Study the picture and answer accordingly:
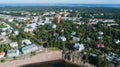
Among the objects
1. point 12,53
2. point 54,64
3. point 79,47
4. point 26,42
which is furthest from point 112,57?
point 26,42

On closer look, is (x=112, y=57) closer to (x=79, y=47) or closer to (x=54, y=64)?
(x=79, y=47)

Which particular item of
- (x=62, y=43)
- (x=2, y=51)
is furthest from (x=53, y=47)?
(x=2, y=51)

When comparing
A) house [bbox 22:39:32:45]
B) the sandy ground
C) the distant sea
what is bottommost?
the distant sea

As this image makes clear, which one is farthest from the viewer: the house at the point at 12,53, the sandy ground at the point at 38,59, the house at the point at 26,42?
the house at the point at 26,42

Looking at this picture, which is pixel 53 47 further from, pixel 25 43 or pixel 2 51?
pixel 2 51

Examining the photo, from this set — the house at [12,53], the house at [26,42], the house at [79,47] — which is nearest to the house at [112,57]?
the house at [79,47]

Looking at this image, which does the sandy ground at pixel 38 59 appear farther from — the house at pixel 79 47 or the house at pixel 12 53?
the house at pixel 79 47

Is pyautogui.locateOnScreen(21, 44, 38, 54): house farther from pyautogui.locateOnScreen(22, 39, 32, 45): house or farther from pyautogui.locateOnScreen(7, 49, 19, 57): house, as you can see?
pyautogui.locateOnScreen(22, 39, 32, 45): house

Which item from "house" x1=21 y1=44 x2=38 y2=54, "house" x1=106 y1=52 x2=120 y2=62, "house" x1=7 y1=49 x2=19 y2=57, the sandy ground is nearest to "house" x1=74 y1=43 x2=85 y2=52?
the sandy ground
